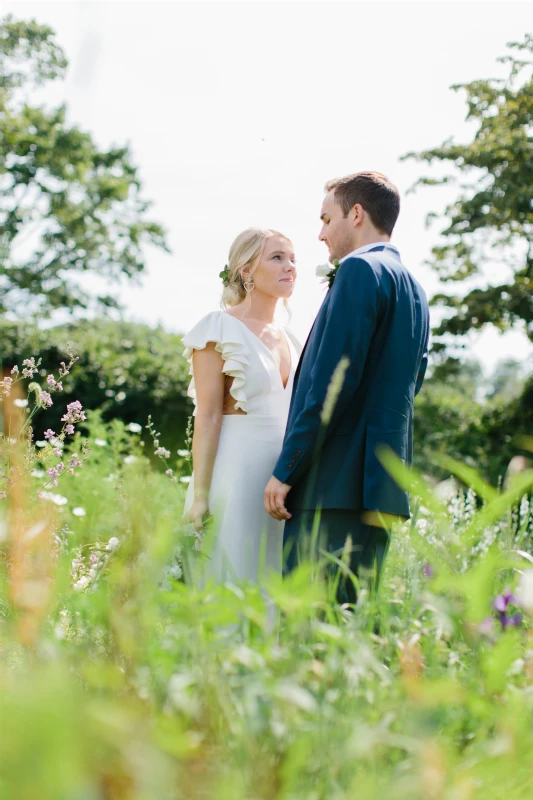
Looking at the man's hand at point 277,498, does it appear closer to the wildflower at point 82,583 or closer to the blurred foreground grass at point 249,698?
the wildflower at point 82,583

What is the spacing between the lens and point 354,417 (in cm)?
292

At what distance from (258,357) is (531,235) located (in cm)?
835

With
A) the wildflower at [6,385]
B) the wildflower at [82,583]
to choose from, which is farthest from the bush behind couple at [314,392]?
the wildflower at [6,385]

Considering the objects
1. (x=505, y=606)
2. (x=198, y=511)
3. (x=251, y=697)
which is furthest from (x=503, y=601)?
(x=198, y=511)

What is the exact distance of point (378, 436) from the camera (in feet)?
9.34

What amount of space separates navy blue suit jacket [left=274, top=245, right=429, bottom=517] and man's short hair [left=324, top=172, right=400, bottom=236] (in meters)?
0.32

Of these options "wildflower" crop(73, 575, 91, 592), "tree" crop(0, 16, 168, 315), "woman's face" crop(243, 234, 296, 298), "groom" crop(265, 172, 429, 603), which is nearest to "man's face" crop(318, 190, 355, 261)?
"groom" crop(265, 172, 429, 603)

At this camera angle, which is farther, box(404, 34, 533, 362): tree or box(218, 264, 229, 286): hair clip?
box(404, 34, 533, 362): tree

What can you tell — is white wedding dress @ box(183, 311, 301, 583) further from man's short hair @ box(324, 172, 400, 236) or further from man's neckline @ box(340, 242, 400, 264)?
man's short hair @ box(324, 172, 400, 236)

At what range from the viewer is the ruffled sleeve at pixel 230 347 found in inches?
134

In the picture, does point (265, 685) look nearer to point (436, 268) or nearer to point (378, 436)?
point (378, 436)

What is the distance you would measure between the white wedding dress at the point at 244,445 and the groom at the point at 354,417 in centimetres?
44

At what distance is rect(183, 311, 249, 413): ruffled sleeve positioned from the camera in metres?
3.40

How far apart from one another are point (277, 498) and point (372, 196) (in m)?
1.36
